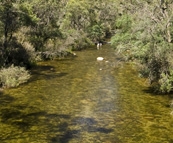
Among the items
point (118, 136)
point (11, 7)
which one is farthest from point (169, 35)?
point (11, 7)

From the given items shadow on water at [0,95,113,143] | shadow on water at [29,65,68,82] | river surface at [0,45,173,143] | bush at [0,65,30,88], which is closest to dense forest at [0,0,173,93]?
bush at [0,65,30,88]

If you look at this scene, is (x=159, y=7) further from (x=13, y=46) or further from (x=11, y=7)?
(x=13, y=46)

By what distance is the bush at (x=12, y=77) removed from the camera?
3098 cm

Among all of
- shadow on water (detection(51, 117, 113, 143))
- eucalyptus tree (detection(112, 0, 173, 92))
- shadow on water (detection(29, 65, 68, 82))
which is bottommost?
shadow on water (detection(51, 117, 113, 143))

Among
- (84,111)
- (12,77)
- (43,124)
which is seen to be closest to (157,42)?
(84,111)

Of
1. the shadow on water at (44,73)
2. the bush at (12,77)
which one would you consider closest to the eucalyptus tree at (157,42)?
the shadow on water at (44,73)

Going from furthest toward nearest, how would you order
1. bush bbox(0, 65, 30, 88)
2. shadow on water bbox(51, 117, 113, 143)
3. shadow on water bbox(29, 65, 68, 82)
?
shadow on water bbox(29, 65, 68, 82), bush bbox(0, 65, 30, 88), shadow on water bbox(51, 117, 113, 143)

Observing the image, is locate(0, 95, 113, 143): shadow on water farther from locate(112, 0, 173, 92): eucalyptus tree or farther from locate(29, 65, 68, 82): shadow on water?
locate(29, 65, 68, 82): shadow on water

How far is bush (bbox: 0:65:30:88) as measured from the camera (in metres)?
31.0

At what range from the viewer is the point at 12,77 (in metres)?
32.1

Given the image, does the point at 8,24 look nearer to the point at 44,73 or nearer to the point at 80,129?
the point at 44,73

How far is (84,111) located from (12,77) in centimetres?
1129

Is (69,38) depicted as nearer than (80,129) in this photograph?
No

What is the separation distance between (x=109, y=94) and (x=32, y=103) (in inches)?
306
